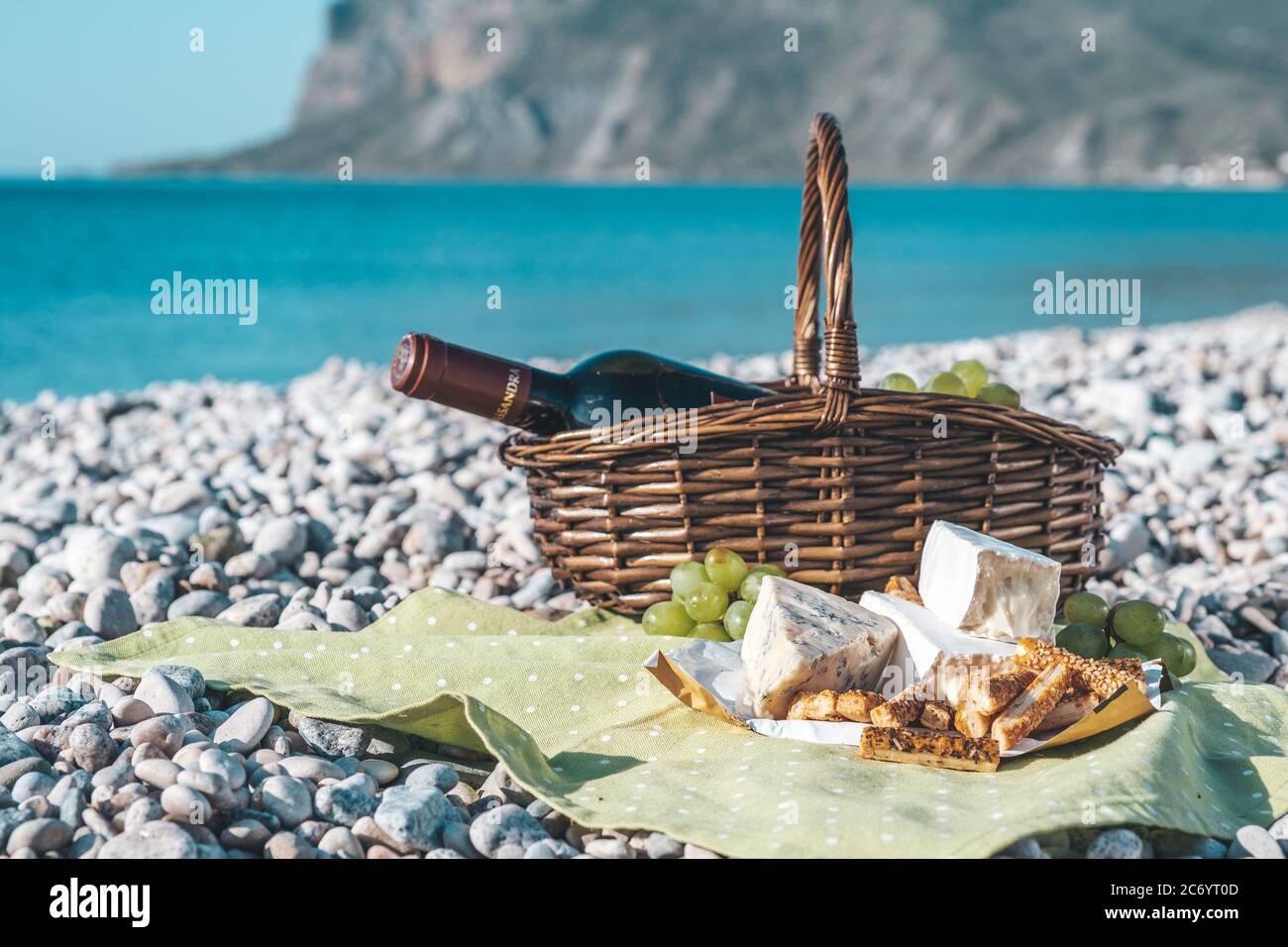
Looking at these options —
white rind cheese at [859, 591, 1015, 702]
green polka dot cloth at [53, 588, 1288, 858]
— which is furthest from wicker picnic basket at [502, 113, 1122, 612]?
white rind cheese at [859, 591, 1015, 702]

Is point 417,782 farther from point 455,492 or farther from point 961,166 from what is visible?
point 961,166

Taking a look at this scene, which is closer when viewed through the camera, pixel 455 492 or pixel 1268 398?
pixel 455 492

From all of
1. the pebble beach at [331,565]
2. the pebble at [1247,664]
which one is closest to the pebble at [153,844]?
the pebble beach at [331,565]

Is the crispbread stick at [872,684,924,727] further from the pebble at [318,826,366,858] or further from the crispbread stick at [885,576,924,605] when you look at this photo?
the pebble at [318,826,366,858]
